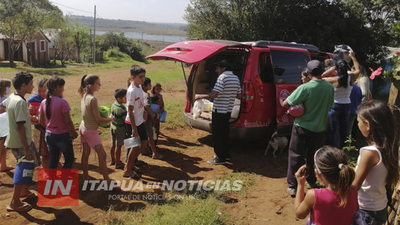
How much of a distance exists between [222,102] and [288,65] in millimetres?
1654

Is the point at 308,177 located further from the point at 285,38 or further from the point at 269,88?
the point at 285,38

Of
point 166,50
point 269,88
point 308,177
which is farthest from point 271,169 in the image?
point 166,50

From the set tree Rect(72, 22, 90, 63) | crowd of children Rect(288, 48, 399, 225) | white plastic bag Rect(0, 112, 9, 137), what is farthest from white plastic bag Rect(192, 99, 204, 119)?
tree Rect(72, 22, 90, 63)

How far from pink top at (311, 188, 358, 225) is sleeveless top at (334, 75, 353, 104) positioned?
3394mm

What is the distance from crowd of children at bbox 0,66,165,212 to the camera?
4.04 meters

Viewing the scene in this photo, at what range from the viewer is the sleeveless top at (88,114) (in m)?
4.43

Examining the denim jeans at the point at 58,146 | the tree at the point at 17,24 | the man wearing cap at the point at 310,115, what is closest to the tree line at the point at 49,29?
the tree at the point at 17,24

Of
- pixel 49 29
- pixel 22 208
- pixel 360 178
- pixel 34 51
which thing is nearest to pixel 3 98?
pixel 22 208

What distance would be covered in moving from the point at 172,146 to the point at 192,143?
0.49 metres

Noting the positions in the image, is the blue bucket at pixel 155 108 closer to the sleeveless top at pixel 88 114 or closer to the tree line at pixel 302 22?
the sleeveless top at pixel 88 114

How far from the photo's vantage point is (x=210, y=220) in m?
3.66

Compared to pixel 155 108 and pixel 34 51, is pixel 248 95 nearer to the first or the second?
pixel 155 108

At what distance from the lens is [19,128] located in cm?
398

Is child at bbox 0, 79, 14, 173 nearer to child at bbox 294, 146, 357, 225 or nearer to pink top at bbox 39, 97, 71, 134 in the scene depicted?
pink top at bbox 39, 97, 71, 134
